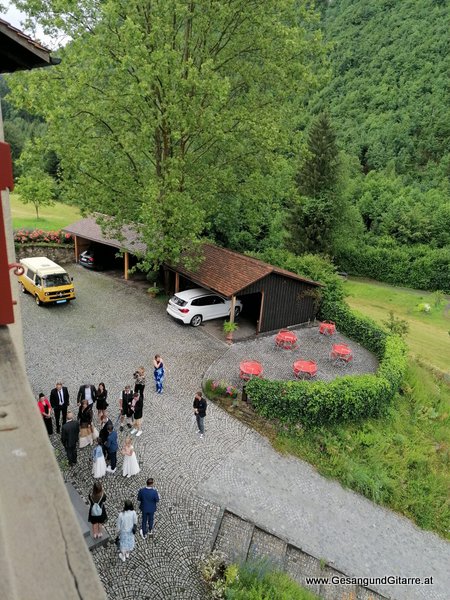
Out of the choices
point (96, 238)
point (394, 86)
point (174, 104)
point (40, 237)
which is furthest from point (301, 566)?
point (394, 86)

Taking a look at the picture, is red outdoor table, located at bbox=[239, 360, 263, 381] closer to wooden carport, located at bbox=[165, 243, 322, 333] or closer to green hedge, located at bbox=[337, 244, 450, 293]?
wooden carport, located at bbox=[165, 243, 322, 333]

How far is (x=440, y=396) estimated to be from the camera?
736 inches

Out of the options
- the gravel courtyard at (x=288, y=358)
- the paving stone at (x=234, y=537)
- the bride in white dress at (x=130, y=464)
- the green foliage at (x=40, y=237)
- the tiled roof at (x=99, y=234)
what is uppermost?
the tiled roof at (x=99, y=234)

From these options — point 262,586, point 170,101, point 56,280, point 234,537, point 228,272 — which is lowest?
point 234,537

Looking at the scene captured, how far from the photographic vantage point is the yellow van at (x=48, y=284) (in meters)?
21.5

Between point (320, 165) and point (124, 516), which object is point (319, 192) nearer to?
point (320, 165)

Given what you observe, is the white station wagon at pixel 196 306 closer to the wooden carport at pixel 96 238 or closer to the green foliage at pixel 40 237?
the wooden carport at pixel 96 238

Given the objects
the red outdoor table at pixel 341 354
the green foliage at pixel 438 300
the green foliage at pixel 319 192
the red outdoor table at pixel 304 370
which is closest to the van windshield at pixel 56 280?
the red outdoor table at pixel 304 370

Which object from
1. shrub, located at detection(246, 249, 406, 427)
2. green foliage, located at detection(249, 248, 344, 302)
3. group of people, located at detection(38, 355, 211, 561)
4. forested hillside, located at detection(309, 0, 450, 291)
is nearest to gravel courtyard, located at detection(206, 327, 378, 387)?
shrub, located at detection(246, 249, 406, 427)

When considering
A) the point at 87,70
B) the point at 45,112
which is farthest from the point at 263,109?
the point at 45,112

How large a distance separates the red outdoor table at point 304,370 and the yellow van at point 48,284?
494 inches

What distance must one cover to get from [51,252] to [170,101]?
15.2m

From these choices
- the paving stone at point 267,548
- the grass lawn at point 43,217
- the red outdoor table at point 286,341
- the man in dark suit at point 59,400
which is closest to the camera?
the paving stone at point 267,548

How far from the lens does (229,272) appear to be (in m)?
20.9
